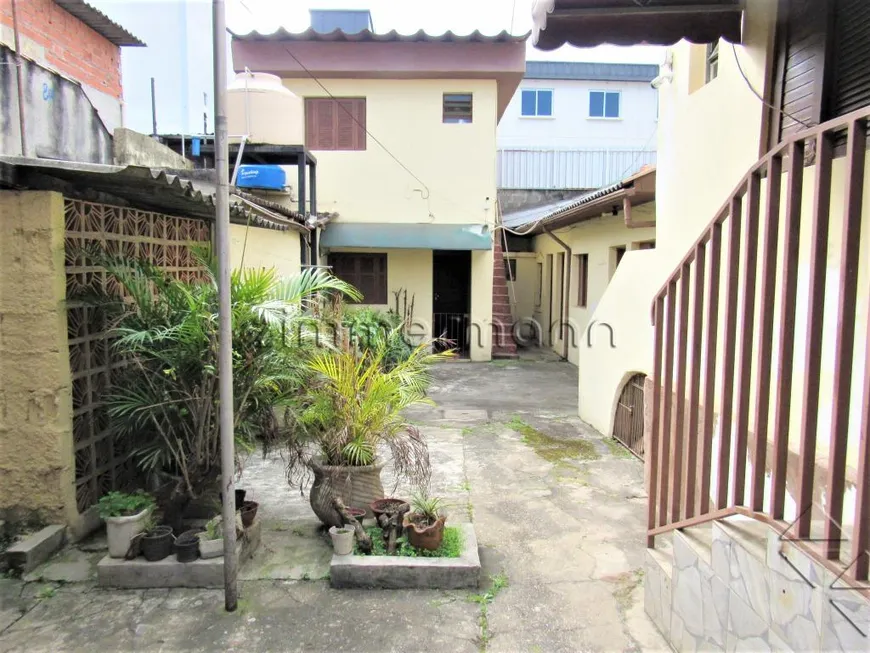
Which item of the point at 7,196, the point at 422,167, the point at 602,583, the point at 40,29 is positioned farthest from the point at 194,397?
the point at 422,167

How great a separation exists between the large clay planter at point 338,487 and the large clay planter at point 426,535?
523mm

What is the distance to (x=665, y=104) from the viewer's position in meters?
5.51

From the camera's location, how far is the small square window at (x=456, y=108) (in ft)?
40.8

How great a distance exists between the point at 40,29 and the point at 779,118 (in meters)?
7.83

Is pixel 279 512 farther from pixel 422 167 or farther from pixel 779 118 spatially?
pixel 422 167

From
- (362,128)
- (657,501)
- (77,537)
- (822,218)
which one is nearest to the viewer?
(822,218)

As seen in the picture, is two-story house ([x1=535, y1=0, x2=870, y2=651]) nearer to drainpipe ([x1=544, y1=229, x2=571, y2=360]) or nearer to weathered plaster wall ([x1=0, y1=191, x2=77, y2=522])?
weathered plaster wall ([x1=0, y1=191, x2=77, y2=522])

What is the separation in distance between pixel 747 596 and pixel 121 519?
333 centimetres

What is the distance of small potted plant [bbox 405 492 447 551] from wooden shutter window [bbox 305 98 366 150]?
992 centimetres

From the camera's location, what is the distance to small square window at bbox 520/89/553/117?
22594 mm

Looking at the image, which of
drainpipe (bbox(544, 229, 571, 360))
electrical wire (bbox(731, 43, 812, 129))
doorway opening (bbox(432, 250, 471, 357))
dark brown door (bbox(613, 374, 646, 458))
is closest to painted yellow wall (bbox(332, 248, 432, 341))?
doorway opening (bbox(432, 250, 471, 357))

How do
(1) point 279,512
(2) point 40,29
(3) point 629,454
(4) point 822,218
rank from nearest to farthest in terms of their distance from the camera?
(4) point 822,218 < (1) point 279,512 < (3) point 629,454 < (2) point 40,29

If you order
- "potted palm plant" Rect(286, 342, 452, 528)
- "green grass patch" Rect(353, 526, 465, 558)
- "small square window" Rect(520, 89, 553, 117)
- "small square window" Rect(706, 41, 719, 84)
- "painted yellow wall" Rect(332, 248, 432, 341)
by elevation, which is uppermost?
"small square window" Rect(520, 89, 553, 117)

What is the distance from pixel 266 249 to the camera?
8023mm
